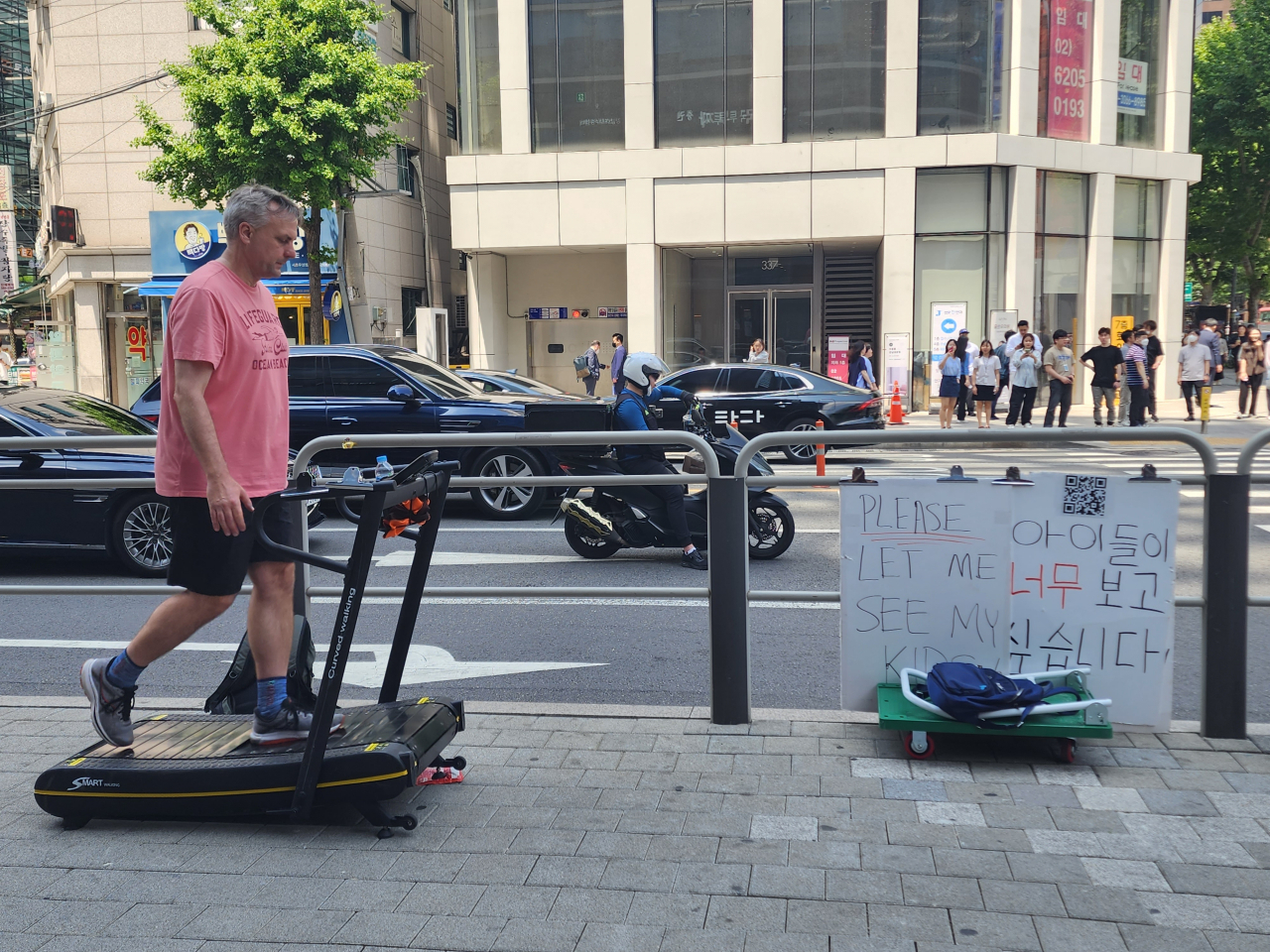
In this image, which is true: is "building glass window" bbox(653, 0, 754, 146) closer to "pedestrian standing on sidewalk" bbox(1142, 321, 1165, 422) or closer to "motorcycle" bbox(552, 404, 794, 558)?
"pedestrian standing on sidewalk" bbox(1142, 321, 1165, 422)

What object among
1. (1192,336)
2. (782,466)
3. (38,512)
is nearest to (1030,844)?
(38,512)

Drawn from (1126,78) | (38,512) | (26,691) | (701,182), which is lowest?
(26,691)

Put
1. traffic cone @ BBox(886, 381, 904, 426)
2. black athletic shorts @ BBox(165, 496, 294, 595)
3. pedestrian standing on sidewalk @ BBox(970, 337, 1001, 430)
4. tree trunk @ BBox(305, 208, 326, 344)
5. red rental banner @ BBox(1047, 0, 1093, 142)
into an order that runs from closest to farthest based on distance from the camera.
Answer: black athletic shorts @ BBox(165, 496, 294, 595) < pedestrian standing on sidewalk @ BBox(970, 337, 1001, 430) < traffic cone @ BBox(886, 381, 904, 426) < tree trunk @ BBox(305, 208, 326, 344) < red rental banner @ BBox(1047, 0, 1093, 142)

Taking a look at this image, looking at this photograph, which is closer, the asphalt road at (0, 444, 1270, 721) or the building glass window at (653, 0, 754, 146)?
the asphalt road at (0, 444, 1270, 721)

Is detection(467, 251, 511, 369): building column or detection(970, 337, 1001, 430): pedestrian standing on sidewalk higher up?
detection(467, 251, 511, 369): building column

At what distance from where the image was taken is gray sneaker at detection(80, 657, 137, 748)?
376cm

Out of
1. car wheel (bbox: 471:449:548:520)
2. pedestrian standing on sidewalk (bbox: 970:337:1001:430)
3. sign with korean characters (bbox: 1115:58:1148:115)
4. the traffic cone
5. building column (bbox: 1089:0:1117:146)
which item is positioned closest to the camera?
car wheel (bbox: 471:449:548:520)

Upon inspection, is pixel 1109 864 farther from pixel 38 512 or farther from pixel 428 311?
pixel 428 311

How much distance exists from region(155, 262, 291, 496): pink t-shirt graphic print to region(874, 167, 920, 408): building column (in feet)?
73.6

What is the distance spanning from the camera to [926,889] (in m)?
3.14

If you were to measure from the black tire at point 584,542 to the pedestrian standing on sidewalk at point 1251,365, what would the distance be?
17.8m

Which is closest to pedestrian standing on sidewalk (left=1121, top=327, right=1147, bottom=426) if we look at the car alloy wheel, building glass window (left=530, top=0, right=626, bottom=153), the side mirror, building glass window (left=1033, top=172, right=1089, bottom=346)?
building glass window (left=1033, top=172, right=1089, bottom=346)

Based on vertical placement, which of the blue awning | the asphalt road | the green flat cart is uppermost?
the blue awning

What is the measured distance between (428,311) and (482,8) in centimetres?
714
